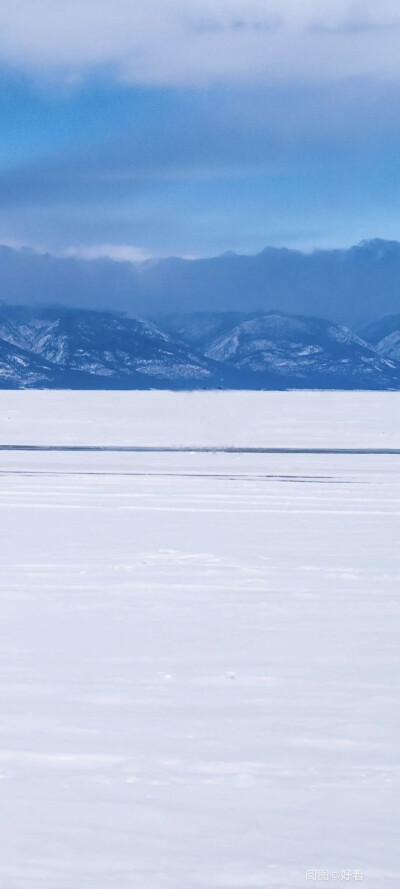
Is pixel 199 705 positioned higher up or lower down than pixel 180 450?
higher up

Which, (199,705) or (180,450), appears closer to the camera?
(199,705)

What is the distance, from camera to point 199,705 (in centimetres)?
809

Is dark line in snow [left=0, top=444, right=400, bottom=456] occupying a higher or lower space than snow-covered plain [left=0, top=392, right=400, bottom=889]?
lower

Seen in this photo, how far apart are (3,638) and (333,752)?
4193 millimetres

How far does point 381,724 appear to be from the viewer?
25.1ft

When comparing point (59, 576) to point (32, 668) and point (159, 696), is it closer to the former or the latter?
point (32, 668)

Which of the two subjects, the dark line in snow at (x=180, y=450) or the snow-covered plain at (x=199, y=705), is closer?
the snow-covered plain at (x=199, y=705)

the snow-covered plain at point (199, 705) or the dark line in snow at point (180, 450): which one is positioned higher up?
the snow-covered plain at point (199, 705)

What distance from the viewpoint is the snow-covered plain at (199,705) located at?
5.57m

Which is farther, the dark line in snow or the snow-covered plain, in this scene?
the dark line in snow

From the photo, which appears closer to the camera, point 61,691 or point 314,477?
point 61,691

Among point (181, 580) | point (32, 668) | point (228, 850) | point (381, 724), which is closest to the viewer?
point (228, 850)

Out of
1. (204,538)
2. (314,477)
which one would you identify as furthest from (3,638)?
(314,477)

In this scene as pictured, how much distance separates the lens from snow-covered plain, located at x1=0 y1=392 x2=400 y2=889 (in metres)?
5.57
